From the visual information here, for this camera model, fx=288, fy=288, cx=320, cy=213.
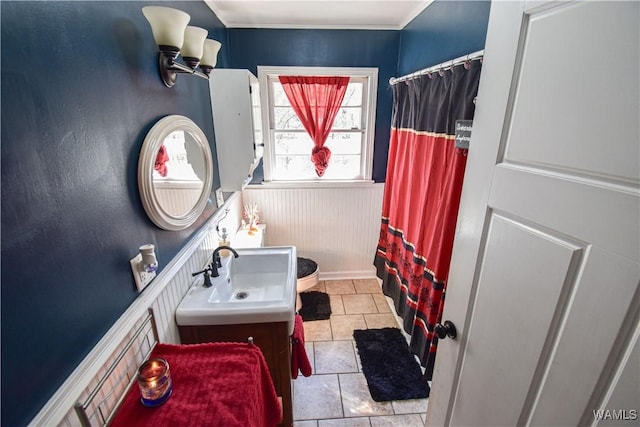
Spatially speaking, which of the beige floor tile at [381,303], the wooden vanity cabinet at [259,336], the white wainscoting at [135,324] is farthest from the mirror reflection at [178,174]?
the beige floor tile at [381,303]

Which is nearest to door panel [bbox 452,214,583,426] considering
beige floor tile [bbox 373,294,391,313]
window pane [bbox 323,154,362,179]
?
beige floor tile [bbox 373,294,391,313]

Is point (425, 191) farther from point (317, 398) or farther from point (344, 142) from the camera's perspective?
point (317, 398)

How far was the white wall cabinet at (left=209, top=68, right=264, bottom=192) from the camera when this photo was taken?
186 centimetres

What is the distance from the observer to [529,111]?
0.72m

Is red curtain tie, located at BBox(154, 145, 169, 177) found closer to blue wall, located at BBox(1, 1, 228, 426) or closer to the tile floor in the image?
blue wall, located at BBox(1, 1, 228, 426)

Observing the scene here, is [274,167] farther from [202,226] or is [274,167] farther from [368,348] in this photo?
[368,348]

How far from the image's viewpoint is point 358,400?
1.90 metres

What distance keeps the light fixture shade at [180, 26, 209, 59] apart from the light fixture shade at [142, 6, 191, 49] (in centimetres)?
17

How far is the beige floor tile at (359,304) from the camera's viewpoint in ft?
9.07

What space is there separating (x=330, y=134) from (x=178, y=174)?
1.79 m

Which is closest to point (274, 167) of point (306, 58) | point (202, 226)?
point (306, 58)

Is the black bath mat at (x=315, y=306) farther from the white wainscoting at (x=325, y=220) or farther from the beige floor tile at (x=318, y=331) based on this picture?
the white wainscoting at (x=325, y=220)

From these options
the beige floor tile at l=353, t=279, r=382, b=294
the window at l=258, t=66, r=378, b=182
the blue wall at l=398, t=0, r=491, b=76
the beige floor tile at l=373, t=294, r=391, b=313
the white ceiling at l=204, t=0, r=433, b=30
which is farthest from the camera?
the beige floor tile at l=353, t=279, r=382, b=294

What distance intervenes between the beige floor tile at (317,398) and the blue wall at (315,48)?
102 inches
